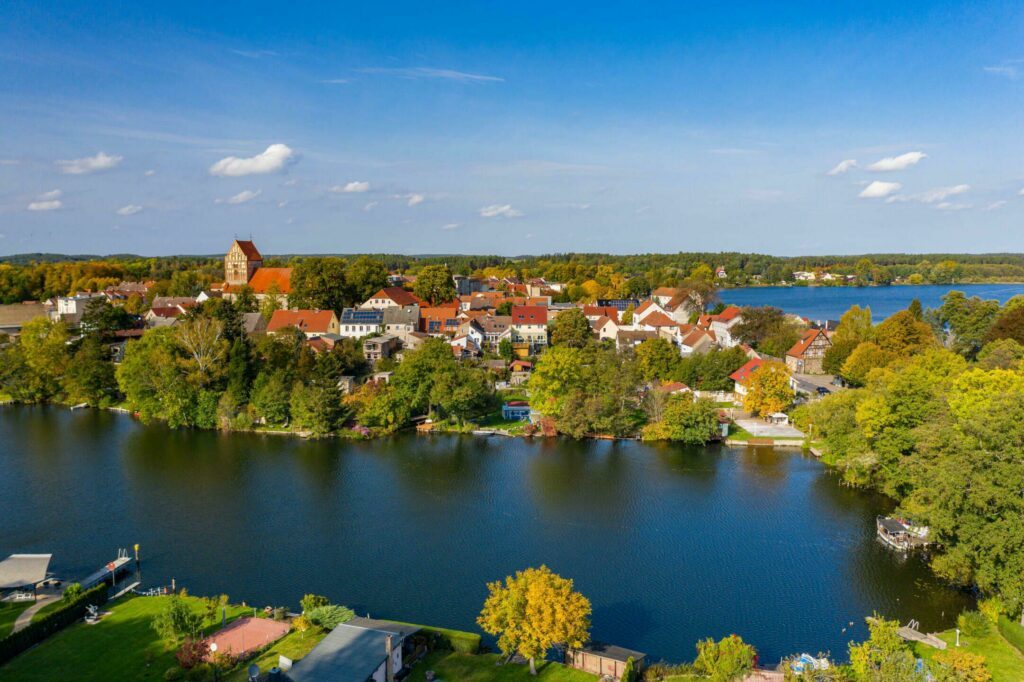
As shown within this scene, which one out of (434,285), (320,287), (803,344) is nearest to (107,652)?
(803,344)

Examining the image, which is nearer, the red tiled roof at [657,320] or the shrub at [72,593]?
the shrub at [72,593]

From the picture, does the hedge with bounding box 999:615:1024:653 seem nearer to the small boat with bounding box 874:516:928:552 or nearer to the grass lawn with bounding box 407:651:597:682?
the small boat with bounding box 874:516:928:552

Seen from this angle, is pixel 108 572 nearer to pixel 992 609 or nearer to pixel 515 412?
pixel 515 412

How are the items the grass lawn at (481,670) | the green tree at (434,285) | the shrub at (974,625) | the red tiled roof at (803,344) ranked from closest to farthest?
the grass lawn at (481,670)
the shrub at (974,625)
the red tiled roof at (803,344)
the green tree at (434,285)

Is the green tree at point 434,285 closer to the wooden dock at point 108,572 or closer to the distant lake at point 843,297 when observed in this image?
the distant lake at point 843,297

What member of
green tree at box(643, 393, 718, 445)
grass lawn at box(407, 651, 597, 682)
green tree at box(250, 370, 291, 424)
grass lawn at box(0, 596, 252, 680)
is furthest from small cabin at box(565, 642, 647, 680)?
green tree at box(250, 370, 291, 424)

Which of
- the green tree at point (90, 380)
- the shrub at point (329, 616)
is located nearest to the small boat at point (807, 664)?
the shrub at point (329, 616)

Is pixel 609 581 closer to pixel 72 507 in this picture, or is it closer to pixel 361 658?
pixel 361 658

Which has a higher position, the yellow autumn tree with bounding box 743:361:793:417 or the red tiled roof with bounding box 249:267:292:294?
the red tiled roof with bounding box 249:267:292:294
